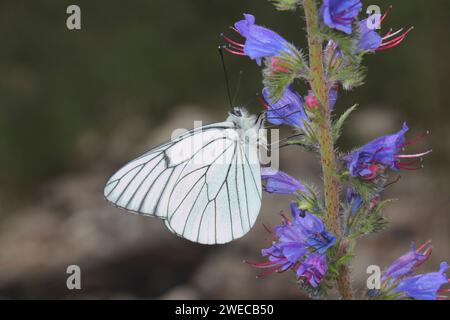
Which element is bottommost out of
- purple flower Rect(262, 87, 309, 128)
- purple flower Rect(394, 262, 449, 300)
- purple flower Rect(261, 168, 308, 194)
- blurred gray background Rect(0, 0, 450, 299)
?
purple flower Rect(394, 262, 449, 300)

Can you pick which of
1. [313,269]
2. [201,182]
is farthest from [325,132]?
[201,182]

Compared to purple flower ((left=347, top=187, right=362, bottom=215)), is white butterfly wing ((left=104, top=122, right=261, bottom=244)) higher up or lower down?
higher up

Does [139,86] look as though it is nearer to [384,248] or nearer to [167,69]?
[167,69]

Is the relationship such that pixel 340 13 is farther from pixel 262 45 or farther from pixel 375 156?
pixel 375 156

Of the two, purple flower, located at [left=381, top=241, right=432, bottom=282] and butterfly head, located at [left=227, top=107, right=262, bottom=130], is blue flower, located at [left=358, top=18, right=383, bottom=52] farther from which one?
purple flower, located at [left=381, top=241, right=432, bottom=282]

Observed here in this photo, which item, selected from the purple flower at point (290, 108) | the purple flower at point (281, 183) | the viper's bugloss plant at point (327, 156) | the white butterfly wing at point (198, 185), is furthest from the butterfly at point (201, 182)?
the viper's bugloss plant at point (327, 156)

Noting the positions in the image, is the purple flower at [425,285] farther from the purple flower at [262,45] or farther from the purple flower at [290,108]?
the purple flower at [262,45]

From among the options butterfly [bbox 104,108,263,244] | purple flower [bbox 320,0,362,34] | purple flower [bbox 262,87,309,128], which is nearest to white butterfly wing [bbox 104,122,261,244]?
butterfly [bbox 104,108,263,244]

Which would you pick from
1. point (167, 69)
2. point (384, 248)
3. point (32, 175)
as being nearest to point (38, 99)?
point (32, 175)
